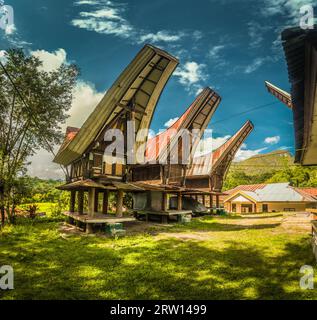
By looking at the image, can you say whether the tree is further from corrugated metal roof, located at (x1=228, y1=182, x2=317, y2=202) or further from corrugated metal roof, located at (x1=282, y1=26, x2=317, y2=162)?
corrugated metal roof, located at (x1=228, y1=182, x2=317, y2=202)

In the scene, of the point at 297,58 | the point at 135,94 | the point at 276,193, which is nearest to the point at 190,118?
the point at 135,94

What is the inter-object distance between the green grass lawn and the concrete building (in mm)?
26884

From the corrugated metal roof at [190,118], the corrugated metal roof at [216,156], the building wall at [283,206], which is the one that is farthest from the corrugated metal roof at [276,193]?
the corrugated metal roof at [190,118]

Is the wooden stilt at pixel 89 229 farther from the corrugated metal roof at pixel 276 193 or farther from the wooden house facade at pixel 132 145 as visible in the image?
the corrugated metal roof at pixel 276 193

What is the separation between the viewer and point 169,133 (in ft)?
70.2

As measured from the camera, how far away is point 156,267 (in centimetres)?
654

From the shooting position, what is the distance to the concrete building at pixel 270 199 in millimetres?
33000

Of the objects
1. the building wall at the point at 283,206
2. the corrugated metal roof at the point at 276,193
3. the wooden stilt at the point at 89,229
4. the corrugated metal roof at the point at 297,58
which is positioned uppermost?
the corrugated metal roof at the point at 297,58

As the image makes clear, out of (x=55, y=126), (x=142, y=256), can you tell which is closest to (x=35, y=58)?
(x=55, y=126)

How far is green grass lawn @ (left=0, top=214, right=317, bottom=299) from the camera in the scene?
478 cm

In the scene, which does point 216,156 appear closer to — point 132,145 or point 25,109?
point 132,145

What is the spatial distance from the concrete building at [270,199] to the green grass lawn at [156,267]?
88.2ft

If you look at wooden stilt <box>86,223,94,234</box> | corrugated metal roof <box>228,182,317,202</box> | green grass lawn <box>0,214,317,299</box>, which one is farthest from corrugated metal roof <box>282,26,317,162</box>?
corrugated metal roof <box>228,182,317,202</box>
